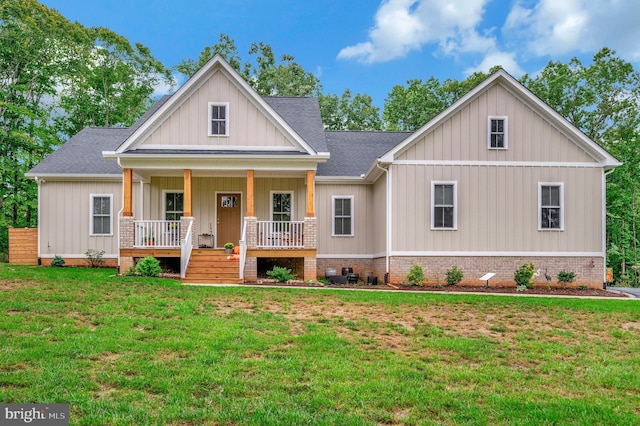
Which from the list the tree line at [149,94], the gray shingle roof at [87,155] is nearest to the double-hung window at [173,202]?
the gray shingle roof at [87,155]

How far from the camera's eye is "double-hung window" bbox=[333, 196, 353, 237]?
54.7 feet

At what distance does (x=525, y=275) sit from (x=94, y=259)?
14.5 metres

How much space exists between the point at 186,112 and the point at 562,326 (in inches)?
480

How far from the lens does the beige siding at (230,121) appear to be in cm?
1479

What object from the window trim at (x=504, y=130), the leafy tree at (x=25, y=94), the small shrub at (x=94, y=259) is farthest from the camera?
the leafy tree at (x=25, y=94)

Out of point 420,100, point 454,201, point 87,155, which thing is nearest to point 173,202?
point 87,155

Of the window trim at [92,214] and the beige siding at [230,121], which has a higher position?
the beige siding at [230,121]

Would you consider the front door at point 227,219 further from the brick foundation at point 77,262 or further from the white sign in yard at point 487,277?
the white sign in yard at point 487,277

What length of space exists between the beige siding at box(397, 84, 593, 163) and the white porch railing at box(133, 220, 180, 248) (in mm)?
7828

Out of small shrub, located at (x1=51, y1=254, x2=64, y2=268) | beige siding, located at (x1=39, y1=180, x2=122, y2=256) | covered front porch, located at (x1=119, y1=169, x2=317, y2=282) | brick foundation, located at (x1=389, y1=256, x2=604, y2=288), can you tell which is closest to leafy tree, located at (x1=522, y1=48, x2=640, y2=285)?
brick foundation, located at (x1=389, y1=256, x2=604, y2=288)

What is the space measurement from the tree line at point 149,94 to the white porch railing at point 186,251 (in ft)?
44.3

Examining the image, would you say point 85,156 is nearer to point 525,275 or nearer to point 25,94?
point 25,94

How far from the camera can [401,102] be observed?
105ft

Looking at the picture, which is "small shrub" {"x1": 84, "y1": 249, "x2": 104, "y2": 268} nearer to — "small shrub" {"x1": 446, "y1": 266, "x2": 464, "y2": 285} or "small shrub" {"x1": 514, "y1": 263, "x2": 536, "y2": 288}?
"small shrub" {"x1": 446, "y1": 266, "x2": 464, "y2": 285}
